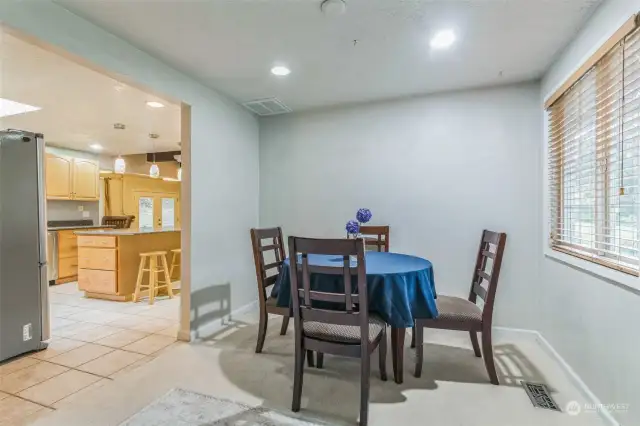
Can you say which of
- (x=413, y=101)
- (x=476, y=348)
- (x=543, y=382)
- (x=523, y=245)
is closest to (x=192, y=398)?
(x=476, y=348)

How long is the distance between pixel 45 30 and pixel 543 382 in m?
3.81

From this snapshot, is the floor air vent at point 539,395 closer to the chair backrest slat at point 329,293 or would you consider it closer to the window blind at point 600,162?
the window blind at point 600,162

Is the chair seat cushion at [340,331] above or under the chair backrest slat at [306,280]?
under

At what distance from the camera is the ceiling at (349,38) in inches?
76.7

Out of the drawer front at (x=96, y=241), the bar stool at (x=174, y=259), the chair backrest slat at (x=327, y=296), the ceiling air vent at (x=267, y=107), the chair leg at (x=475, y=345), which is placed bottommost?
the chair leg at (x=475, y=345)

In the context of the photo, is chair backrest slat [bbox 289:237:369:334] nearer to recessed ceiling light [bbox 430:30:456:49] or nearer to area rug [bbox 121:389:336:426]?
area rug [bbox 121:389:336:426]

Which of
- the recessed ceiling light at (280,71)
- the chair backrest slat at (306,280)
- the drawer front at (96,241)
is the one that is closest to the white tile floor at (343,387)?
the chair backrest slat at (306,280)

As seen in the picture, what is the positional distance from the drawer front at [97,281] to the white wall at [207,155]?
1938mm

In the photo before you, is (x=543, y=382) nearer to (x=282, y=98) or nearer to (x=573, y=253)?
(x=573, y=253)

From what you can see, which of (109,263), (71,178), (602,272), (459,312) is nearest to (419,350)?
(459,312)

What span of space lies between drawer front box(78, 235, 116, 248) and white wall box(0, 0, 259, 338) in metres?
1.96

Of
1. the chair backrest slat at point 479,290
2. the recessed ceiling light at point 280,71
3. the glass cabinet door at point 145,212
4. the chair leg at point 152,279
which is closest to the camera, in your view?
the chair backrest slat at point 479,290

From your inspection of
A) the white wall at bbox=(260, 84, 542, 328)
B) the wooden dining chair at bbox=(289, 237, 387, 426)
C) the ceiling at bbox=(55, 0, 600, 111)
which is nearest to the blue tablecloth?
the wooden dining chair at bbox=(289, 237, 387, 426)

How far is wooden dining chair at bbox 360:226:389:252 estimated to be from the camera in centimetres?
324
